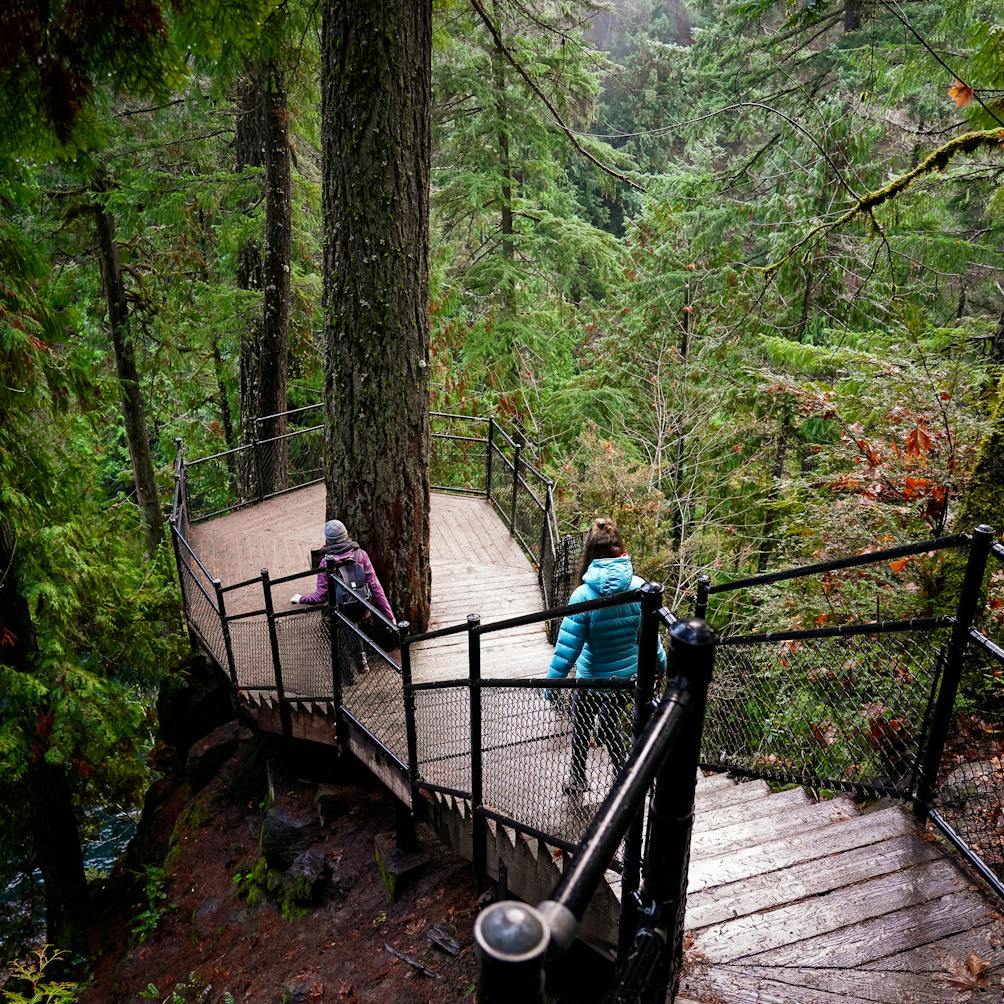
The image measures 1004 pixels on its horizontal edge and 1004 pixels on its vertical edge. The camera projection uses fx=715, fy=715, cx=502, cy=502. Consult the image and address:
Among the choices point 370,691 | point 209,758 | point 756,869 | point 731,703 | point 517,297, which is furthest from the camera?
point 517,297

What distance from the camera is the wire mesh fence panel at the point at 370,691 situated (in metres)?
5.55

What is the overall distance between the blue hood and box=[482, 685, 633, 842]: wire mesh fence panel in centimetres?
55

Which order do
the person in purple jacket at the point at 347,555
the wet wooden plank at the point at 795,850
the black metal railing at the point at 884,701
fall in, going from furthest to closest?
the person in purple jacket at the point at 347,555 → the wet wooden plank at the point at 795,850 → the black metal railing at the point at 884,701

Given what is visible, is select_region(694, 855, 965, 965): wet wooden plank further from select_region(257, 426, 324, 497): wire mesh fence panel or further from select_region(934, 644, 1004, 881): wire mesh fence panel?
select_region(257, 426, 324, 497): wire mesh fence panel

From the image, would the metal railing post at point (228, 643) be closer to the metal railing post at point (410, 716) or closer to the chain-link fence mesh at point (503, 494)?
the metal railing post at point (410, 716)

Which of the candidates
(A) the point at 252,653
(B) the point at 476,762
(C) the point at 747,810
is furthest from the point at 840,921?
(A) the point at 252,653

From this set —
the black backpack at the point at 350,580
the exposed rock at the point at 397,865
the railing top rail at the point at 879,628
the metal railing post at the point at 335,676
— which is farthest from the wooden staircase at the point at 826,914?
the black backpack at the point at 350,580

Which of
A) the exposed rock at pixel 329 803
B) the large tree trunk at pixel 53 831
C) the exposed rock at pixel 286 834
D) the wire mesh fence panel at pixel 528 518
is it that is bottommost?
the large tree trunk at pixel 53 831

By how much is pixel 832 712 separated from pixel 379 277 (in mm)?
4889

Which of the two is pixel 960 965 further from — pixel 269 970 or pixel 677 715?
pixel 269 970

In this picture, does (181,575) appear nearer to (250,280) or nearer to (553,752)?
(250,280)

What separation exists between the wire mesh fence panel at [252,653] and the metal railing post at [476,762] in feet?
10.1

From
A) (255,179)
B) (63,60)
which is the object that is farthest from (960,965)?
(255,179)

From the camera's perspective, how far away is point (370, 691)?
20.2 ft
